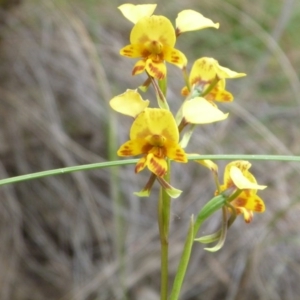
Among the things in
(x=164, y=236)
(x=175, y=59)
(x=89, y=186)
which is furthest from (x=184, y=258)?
(x=89, y=186)

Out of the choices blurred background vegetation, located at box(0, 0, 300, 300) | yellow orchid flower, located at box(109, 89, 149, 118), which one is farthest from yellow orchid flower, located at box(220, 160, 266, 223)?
blurred background vegetation, located at box(0, 0, 300, 300)

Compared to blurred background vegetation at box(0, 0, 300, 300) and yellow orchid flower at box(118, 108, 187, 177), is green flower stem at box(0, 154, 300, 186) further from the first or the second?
blurred background vegetation at box(0, 0, 300, 300)

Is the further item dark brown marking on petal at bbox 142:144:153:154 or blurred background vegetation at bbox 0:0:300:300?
blurred background vegetation at bbox 0:0:300:300

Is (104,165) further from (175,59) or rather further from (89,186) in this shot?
(89,186)

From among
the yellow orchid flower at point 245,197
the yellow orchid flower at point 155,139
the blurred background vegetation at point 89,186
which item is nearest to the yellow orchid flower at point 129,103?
the yellow orchid flower at point 155,139

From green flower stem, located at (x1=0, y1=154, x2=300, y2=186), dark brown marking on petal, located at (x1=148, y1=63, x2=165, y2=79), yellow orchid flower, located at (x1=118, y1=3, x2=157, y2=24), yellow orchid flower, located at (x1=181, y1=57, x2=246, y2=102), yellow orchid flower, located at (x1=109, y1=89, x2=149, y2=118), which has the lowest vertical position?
green flower stem, located at (x1=0, y1=154, x2=300, y2=186)

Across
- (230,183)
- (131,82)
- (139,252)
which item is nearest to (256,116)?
(131,82)
